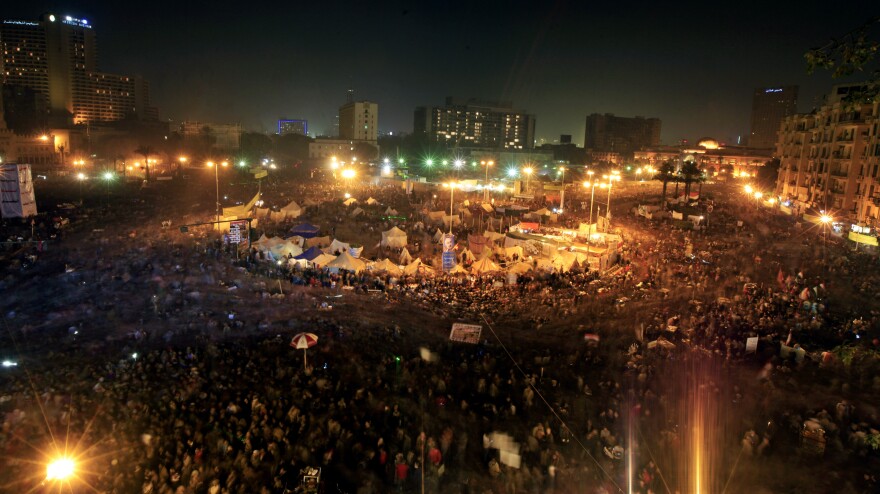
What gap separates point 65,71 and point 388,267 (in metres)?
108

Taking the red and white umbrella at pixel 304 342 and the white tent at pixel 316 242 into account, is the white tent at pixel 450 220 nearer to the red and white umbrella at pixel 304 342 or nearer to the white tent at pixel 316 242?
the white tent at pixel 316 242

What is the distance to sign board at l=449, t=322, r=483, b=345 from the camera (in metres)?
13.6

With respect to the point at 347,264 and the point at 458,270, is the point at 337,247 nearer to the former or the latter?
the point at 347,264

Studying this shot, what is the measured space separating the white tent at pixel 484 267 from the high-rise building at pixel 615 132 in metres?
129

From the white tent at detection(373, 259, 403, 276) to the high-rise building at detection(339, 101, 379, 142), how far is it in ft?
279

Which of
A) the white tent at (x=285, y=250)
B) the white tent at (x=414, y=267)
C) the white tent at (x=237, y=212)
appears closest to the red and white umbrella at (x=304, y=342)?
the white tent at (x=414, y=267)

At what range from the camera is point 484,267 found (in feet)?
70.1

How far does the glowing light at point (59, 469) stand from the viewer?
8.62 meters

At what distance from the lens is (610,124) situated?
14650 centimetres

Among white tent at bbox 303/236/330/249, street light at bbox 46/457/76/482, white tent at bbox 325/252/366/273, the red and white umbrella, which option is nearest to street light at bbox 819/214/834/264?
white tent at bbox 325/252/366/273

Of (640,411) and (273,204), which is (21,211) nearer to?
(273,204)

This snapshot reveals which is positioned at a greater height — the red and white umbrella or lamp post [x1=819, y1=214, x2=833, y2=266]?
lamp post [x1=819, y1=214, x2=833, y2=266]

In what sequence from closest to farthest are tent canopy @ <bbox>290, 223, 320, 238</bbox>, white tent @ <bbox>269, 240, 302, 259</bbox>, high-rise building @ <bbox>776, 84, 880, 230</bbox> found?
white tent @ <bbox>269, 240, 302, 259</bbox> < tent canopy @ <bbox>290, 223, 320, 238</bbox> < high-rise building @ <bbox>776, 84, 880, 230</bbox>

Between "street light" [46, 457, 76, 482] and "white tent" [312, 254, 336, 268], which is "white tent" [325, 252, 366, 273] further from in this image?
"street light" [46, 457, 76, 482]
